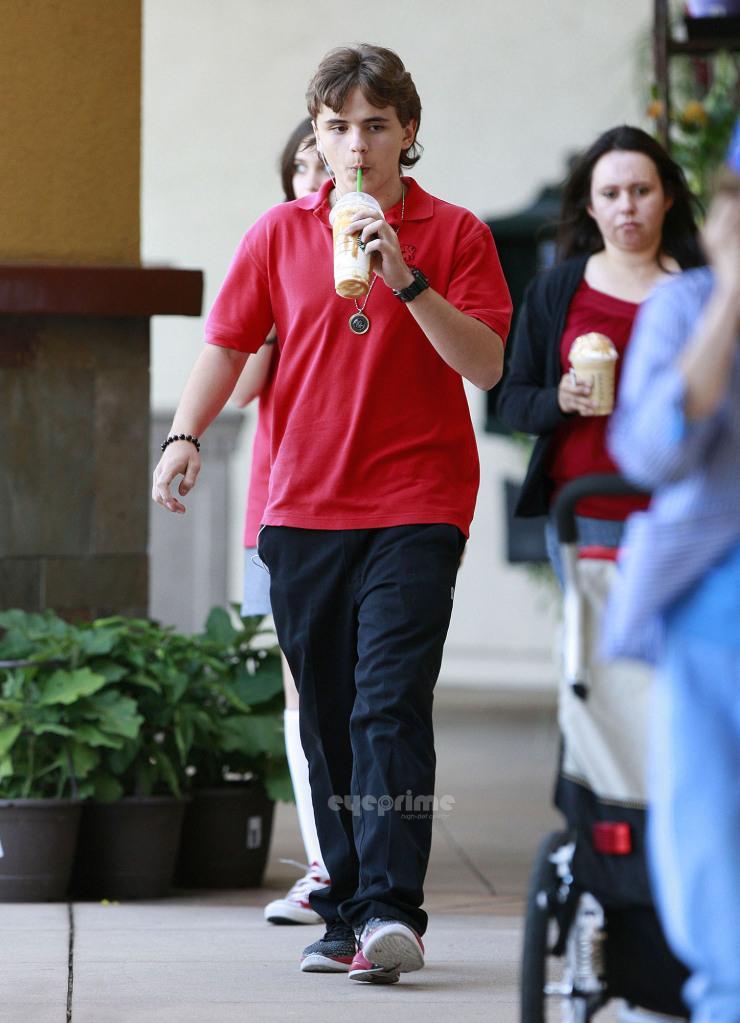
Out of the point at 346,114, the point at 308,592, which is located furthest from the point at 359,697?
the point at 346,114

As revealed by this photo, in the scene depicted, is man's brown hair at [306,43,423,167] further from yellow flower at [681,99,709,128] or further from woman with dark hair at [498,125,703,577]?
yellow flower at [681,99,709,128]

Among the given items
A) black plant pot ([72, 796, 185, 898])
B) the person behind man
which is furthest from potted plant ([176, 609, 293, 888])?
the person behind man

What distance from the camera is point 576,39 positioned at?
39.5ft

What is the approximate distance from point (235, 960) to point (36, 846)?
82 centimetres

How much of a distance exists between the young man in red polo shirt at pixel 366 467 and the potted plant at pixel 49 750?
0.92m

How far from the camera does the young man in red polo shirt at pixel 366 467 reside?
332 centimetres

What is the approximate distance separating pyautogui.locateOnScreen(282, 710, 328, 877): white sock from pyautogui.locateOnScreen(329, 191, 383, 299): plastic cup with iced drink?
1265mm

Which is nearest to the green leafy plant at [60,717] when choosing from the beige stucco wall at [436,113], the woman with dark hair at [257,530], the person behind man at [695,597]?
the woman with dark hair at [257,530]

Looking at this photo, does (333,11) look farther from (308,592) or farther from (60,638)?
(308,592)

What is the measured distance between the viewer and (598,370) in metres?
3.64

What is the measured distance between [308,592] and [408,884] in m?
0.59

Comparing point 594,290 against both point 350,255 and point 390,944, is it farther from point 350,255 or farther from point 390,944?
point 390,944

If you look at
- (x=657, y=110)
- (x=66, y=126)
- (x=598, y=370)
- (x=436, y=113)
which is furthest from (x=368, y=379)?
(x=436, y=113)

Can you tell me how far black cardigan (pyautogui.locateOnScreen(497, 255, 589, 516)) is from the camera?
150 inches
